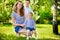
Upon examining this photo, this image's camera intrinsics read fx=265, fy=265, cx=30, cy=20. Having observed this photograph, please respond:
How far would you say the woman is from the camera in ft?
8.68

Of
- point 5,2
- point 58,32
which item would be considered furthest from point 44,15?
point 5,2

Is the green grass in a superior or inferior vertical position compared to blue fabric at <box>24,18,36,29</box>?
inferior

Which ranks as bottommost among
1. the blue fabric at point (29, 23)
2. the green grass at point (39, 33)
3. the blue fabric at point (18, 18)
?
the green grass at point (39, 33)

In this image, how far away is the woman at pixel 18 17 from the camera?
2.65m

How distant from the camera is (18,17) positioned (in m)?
2.65

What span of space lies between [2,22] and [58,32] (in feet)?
1.89

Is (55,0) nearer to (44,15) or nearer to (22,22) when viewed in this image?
(44,15)

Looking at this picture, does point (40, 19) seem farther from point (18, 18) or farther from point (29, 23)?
point (18, 18)

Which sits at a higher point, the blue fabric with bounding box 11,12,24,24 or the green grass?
the blue fabric with bounding box 11,12,24,24

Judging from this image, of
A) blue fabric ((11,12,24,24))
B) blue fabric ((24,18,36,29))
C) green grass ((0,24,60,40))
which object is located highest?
blue fabric ((11,12,24,24))

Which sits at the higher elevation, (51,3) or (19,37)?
(51,3)

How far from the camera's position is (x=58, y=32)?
104 inches

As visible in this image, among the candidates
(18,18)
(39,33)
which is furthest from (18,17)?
(39,33)

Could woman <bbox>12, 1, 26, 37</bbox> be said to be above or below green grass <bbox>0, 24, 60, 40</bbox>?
above
